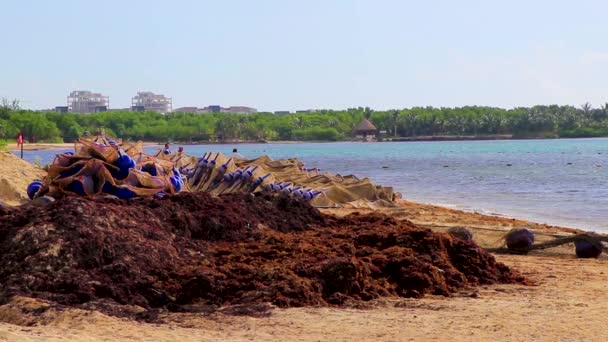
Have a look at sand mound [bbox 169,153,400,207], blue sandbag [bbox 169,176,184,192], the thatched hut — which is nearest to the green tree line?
the thatched hut

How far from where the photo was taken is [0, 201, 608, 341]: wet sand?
7543 millimetres

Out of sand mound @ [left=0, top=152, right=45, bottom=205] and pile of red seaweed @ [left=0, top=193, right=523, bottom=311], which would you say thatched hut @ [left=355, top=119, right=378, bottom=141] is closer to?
sand mound @ [left=0, top=152, right=45, bottom=205]

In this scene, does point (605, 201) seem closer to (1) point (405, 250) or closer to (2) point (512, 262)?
(2) point (512, 262)

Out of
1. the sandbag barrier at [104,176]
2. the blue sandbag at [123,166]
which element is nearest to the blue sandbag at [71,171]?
the sandbag barrier at [104,176]

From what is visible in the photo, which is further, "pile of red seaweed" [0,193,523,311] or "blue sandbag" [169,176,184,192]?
"blue sandbag" [169,176,184,192]

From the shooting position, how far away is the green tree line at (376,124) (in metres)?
172

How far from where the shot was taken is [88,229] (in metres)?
9.27

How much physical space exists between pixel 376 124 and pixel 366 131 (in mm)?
10389

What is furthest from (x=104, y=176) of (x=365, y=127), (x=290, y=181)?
(x=365, y=127)

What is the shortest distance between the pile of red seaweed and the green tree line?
488 ft

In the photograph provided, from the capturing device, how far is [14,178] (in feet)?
69.0

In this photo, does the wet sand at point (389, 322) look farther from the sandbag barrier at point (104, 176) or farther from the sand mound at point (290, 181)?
the sand mound at point (290, 181)

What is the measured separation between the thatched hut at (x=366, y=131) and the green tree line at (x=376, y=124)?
323 cm

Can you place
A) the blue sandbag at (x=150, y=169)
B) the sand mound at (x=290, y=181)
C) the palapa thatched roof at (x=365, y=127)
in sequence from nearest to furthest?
the blue sandbag at (x=150, y=169), the sand mound at (x=290, y=181), the palapa thatched roof at (x=365, y=127)
